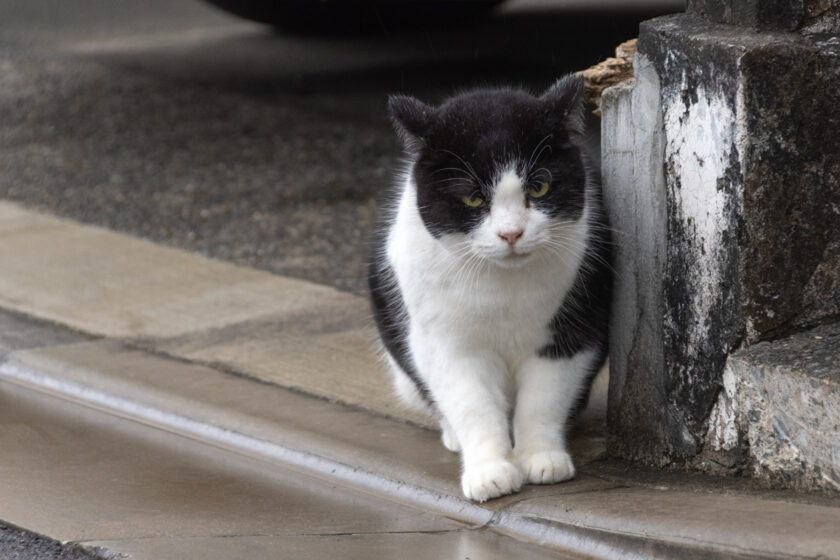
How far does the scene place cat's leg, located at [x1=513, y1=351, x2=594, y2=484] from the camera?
11.4 feet

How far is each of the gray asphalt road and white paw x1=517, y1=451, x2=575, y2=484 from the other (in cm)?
212

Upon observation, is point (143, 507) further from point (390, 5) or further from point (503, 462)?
point (390, 5)

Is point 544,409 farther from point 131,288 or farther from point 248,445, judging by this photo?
point 131,288

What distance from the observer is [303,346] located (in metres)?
4.80

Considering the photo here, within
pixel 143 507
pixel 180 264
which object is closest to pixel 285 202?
pixel 180 264

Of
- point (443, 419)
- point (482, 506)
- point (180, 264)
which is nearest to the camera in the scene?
point (482, 506)

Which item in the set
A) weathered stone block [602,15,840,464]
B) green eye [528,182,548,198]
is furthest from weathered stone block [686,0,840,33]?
green eye [528,182,548,198]

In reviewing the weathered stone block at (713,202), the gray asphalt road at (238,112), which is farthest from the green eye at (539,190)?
the gray asphalt road at (238,112)

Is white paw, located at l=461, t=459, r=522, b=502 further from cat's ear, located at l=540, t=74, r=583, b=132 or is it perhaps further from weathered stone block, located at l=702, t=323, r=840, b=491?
cat's ear, located at l=540, t=74, r=583, b=132

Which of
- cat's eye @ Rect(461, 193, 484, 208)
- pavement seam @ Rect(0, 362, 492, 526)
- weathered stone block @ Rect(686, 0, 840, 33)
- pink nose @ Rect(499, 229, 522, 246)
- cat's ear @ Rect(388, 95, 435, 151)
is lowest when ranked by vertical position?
pavement seam @ Rect(0, 362, 492, 526)

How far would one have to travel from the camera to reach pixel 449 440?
381 cm

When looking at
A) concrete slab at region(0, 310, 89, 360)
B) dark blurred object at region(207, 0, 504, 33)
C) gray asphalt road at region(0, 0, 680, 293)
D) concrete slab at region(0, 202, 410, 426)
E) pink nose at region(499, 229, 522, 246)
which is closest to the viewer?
pink nose at region(499, 229, 522, 246)

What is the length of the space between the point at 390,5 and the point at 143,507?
164 inches

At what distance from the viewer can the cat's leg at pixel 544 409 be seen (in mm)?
3473
